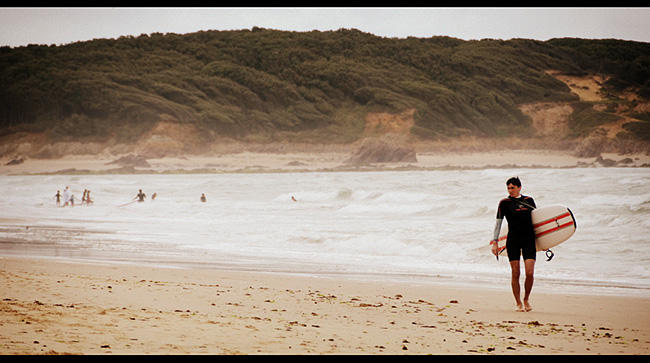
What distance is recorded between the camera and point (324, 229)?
14875 millimetres

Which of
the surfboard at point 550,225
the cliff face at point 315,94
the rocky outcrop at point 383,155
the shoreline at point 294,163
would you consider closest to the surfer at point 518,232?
the surfboard at point 550,225

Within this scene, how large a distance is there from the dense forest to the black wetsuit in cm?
6847

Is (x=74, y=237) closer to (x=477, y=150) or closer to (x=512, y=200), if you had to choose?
(x=512, y=200)

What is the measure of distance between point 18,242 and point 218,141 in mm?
61436

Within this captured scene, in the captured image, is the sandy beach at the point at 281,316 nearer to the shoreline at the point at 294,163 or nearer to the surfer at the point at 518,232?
the surfer at the point at 518,232

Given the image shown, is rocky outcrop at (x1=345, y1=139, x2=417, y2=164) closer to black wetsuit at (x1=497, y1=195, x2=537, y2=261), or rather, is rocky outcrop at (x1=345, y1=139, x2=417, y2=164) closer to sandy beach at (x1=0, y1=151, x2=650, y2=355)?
sandy beach at (x1=0, y1=151, x2=650, y2=355)

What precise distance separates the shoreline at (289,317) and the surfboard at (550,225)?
65cm

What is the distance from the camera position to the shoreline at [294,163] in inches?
2360

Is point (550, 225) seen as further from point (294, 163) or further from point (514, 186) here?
point (294, 163)

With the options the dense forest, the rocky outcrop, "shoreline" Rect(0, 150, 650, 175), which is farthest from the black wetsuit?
the dense forest

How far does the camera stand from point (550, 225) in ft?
21.5

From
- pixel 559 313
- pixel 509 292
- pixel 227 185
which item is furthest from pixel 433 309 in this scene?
pixel 227 185

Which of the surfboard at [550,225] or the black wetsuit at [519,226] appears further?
the surfboard at [550,225]

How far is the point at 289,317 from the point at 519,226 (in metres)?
2.40
